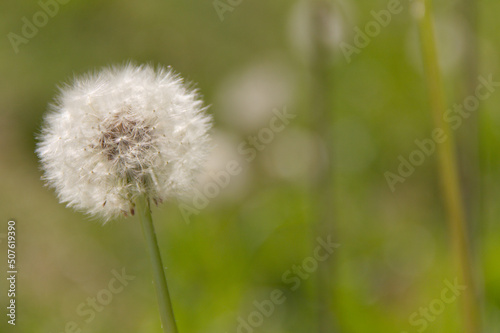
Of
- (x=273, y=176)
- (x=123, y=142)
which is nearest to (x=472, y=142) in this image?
(x=123, y=142)

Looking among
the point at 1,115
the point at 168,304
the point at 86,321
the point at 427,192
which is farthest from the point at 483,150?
the point at 1,115

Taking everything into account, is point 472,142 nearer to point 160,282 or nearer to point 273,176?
point 160,282

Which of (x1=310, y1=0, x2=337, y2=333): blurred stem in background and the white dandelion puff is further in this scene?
(x1=310, y1=0, x2=337, y2=333): blurred stem in background

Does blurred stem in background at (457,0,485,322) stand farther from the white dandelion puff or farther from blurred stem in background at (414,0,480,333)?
the white dandelion puff

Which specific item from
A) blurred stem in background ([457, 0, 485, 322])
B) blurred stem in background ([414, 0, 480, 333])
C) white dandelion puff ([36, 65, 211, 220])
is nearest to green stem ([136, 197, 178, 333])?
white dandelion puff ([36, 65, 211, 220])

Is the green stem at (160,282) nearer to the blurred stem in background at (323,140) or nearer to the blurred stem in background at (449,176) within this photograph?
the blurred stem in background at (449,176)

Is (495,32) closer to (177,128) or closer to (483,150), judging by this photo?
(483,150)
